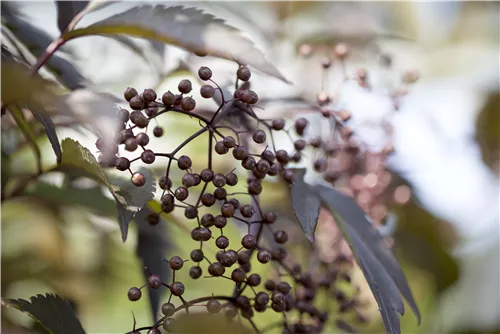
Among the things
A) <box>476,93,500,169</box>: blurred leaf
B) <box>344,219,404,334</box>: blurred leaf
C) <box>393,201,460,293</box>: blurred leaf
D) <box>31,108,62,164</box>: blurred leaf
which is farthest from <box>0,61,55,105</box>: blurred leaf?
<box>476,93,500,169</box>: blurred leaf

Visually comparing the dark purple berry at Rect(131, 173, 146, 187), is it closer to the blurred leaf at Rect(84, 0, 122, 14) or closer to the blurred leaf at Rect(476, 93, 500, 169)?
the blurred leaf at Rect(84, 0, 122, 14)

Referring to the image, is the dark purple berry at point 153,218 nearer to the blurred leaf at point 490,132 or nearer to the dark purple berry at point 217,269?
the dark purple berry at point 217,269

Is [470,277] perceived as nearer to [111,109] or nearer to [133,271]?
[133,271]

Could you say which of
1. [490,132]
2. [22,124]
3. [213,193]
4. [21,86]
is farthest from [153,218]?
[490,132]

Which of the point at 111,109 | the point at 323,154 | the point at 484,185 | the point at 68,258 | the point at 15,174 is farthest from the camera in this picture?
the point at 484,185

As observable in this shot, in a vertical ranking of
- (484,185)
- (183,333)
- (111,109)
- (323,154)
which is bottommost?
(183,333)

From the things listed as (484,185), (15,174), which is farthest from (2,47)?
(484,185)
